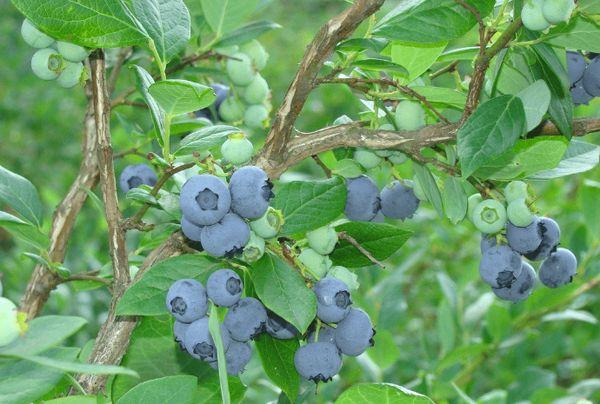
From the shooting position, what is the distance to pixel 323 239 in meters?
1.11

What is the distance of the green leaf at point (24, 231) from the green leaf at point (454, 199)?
0.60 m

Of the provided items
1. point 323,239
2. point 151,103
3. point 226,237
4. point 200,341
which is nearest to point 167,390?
point 200,341

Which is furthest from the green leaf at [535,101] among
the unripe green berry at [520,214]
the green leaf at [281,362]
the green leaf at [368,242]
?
the green leaf at [281,362]

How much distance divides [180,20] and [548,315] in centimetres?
136

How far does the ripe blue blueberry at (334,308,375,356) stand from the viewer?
1.10 m

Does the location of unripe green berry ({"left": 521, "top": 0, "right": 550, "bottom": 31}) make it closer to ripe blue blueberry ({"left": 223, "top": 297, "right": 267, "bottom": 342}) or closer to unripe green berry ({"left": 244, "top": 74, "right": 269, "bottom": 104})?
ripe blue blueberry ({"left": 223, "top": 297, "right": 267, "bottom": 342})

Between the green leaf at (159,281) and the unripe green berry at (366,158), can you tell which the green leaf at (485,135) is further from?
the green leaf at (159,281)

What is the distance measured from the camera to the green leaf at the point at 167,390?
953 mm

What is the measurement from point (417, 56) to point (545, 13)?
0.28m

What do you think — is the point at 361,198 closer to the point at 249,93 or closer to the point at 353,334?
the point at 353,334

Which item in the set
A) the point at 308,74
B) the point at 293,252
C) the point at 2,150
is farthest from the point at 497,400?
the point at 2,150

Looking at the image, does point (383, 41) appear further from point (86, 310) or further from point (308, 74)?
point (86, 310)

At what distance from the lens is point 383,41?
1.17 metres

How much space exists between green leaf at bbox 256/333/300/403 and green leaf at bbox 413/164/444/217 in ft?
0.93
